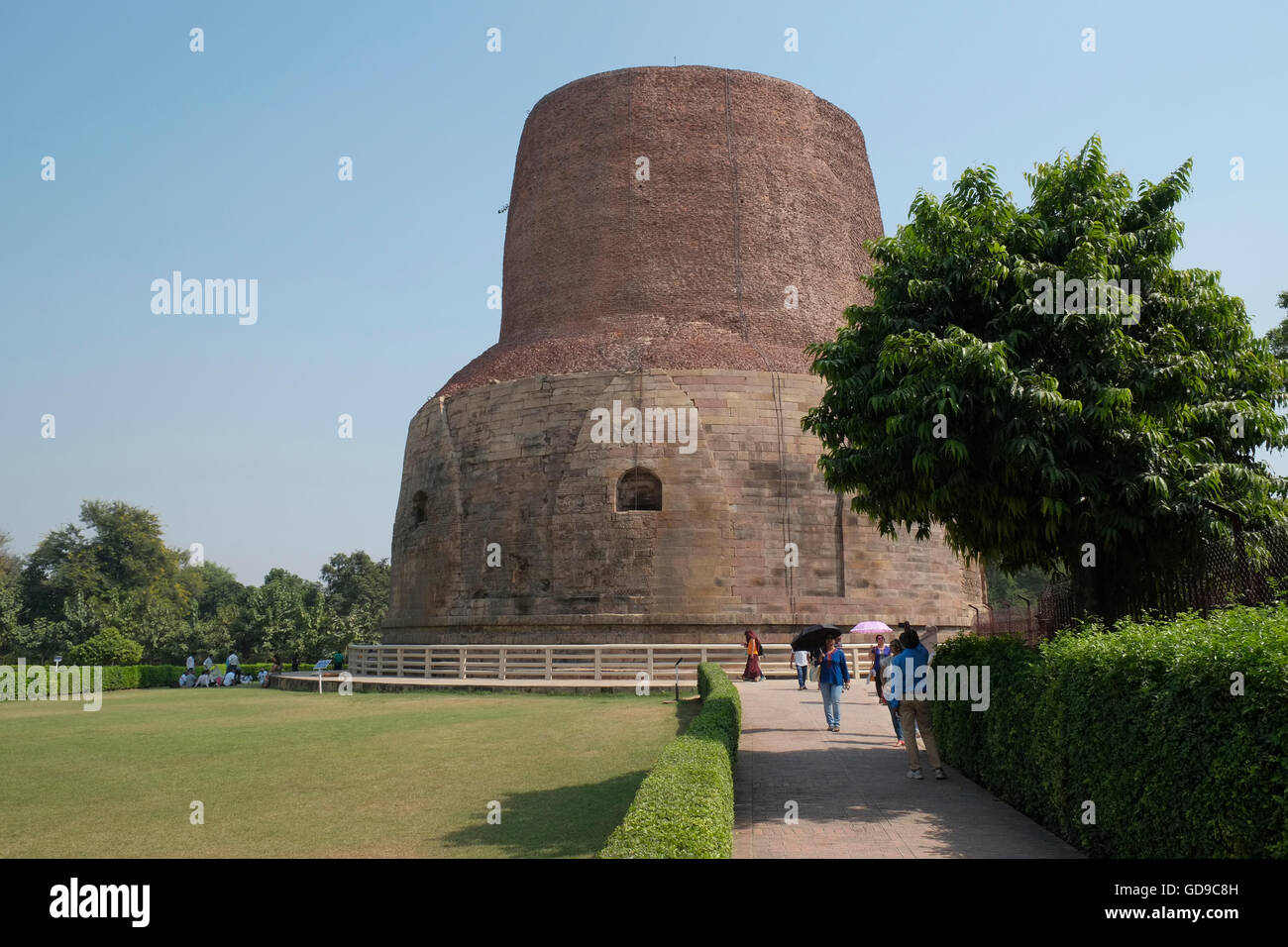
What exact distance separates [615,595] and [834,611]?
5.06m

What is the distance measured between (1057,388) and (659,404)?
14.4 m

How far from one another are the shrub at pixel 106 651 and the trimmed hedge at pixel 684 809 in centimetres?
3138

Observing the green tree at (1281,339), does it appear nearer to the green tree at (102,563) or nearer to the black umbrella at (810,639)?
the black umbrella at (810,639)

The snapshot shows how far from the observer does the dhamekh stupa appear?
21906 millimetres

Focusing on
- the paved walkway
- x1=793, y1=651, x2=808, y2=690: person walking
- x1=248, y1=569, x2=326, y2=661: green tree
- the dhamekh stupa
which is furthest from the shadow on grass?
x1=248, y1=569, x2=326, y2=661: green tree

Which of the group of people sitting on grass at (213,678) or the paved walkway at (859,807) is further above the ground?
the paved walkway at (859,807)

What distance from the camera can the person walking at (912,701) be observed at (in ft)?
27.8

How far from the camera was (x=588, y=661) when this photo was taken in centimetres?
2097

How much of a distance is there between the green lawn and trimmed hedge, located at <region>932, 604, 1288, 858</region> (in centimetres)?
295

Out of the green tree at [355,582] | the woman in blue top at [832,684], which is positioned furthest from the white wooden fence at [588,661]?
the green tree at [355,582]

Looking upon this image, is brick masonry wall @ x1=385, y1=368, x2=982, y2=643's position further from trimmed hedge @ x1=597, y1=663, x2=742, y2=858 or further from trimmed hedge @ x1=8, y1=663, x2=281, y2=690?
trimmed hedge @ x1=597, y1=663, x2=742, y2=858

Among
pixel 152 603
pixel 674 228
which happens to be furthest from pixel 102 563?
pixel 674 228

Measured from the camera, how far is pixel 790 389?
23031 mm

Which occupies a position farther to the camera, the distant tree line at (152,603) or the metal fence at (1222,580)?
→ the distant tree line at (152,603)
